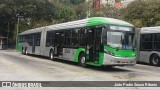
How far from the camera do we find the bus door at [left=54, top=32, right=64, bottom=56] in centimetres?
2631

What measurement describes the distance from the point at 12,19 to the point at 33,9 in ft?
21.1

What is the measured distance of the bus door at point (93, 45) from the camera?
19.9m

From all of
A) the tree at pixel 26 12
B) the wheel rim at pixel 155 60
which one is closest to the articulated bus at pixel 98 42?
the wheel rim at pixel 155 60

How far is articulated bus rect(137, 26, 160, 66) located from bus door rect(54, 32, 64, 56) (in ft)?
21.5

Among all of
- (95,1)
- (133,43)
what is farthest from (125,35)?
(95,1)

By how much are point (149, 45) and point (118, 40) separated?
805cm

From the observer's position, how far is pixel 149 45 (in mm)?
26828

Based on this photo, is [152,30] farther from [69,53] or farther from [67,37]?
[69,53]

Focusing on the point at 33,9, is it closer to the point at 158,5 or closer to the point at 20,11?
the point at 20,11

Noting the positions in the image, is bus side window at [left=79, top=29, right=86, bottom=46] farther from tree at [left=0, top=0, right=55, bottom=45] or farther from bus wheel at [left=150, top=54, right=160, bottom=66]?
tree at [left=0, top=0, right=55, bottom=45]

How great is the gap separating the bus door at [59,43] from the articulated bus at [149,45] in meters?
6.56

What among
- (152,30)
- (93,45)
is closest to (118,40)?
(93,45)

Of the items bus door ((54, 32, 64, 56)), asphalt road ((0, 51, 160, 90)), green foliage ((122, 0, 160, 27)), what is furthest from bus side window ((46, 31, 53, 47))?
green foliage ((122, 0, 160, 27))

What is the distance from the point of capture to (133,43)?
20.2m
